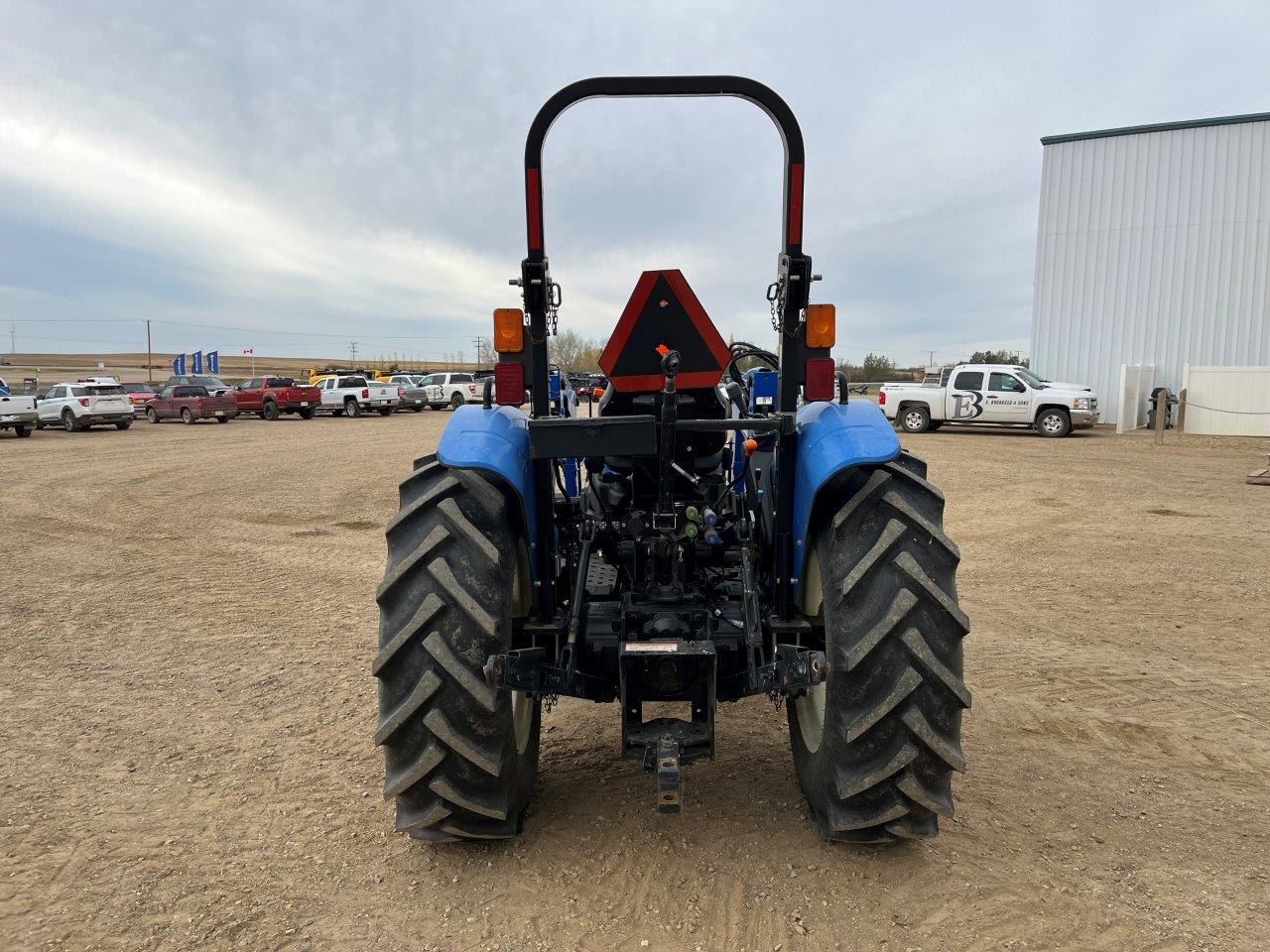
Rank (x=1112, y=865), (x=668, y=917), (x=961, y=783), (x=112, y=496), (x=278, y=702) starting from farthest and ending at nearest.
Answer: (x=112, y=496)
(x=278, y=702)
(x=961, y=783)
(x=1112, y=865)
(x=668, y=917)

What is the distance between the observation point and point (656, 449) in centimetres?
311

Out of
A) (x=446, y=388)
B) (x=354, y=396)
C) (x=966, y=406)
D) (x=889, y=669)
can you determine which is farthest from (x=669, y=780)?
(x=446, y=388)

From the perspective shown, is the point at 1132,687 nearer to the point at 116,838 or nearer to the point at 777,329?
the point at 777,329

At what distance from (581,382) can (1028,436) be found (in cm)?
2086

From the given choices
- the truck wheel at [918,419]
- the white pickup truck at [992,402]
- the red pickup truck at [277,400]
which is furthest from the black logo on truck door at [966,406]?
the red pickup truck at [277,400]

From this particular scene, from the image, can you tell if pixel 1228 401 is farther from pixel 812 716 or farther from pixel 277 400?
pixel 277 400

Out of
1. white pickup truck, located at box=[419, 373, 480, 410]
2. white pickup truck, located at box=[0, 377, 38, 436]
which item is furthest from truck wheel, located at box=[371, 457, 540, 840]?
white pickup truck, located at box=[419, 373, 480, 410]

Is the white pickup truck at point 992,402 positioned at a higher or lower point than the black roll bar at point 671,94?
lower

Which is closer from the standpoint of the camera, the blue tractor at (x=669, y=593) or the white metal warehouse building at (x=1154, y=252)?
the blue tractor at (x=669, y=593)

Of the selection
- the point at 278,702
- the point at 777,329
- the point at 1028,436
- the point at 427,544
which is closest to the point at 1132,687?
the point at 777,329

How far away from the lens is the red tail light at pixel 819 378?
3.02 m

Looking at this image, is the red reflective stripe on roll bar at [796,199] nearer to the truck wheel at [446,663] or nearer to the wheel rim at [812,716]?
the truck wheel at [446,663]

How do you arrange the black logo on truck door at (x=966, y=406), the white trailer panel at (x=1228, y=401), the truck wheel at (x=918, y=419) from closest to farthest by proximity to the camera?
the white trailer panel at (x=1228, y=401), the black logo on truck door at (x=966, y=406), the truck wheel at (x=918, y=419)

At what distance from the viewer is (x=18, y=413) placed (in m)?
25.0
